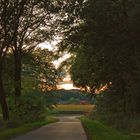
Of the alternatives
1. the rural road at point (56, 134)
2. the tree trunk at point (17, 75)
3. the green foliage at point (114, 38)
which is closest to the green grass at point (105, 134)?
the rural road at point (56, 134)

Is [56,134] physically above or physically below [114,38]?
below

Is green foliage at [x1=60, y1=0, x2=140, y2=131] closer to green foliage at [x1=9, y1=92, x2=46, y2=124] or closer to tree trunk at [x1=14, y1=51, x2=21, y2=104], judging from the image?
green foliage at [x1=9, y1=92, x2=46, y2=124]

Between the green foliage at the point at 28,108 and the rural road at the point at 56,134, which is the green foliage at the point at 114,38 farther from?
the green foliage at the point at 28,108

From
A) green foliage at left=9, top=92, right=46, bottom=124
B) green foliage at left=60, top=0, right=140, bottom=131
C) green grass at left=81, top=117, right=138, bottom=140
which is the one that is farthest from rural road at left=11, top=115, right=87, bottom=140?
green foliage at left=9, top=92, right=46, bottom=124

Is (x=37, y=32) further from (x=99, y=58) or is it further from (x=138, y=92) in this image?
(x=138, y=92)

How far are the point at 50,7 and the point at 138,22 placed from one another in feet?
30.4

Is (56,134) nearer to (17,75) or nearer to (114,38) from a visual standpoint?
(114,38)

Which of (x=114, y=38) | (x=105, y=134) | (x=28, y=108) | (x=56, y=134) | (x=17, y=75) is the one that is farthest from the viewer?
(x=28, y=108)

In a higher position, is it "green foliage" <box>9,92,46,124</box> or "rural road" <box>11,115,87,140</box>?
"green foliage" <box>9,92,46,124</box>

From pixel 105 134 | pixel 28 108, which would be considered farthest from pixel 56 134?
pixel 28 108

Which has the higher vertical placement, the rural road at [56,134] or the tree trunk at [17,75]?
the tree trunk at [17,75]

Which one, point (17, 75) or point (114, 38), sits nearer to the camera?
point (114, 38)

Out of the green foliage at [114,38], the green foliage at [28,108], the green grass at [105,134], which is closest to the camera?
the green grass at [105,134]

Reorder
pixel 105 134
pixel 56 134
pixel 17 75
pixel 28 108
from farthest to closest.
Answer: pixel 28 108, pixel 17 75, pixel 56 134, pixel 105 134
